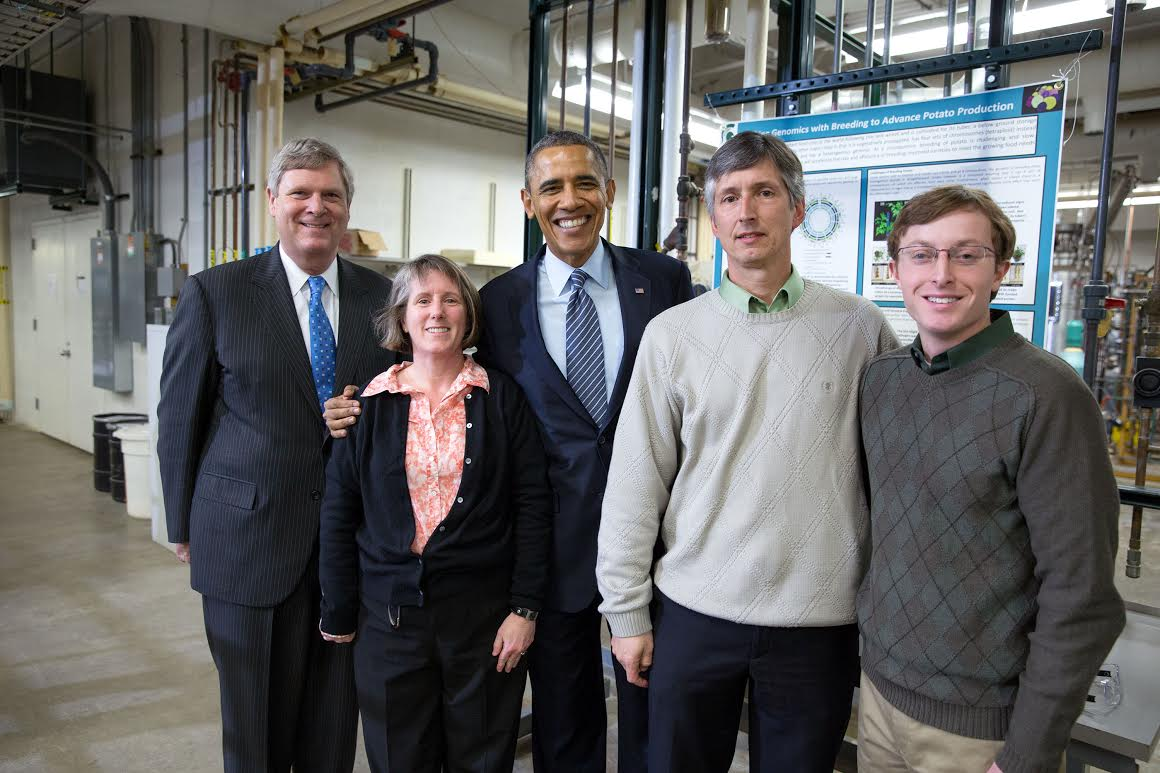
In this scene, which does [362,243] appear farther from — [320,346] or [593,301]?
[593,301]

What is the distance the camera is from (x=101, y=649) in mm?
3406

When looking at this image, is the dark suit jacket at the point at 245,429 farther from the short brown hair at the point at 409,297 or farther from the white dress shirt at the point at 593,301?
the white dress shirt at the point at 593,301

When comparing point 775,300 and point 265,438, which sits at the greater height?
point 775,300

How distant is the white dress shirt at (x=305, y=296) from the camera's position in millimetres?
1838

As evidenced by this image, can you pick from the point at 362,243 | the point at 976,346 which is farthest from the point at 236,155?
the point at 976,346

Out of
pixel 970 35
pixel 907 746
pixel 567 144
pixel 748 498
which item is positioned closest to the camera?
pixel 907 746

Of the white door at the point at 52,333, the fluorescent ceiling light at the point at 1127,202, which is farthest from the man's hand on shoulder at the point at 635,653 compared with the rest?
the fluorescent ceiling light at the point at 1127,202

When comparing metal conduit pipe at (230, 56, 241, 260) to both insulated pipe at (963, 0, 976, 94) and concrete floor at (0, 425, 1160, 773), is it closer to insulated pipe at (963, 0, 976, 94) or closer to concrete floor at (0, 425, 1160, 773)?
concrete floor at (0, 425, 1160, 773)

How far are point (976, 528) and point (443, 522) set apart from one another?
3.27 ft

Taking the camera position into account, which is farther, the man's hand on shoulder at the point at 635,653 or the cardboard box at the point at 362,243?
the cardboard box at the point at 362,243

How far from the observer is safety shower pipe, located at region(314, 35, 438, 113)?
5.40m

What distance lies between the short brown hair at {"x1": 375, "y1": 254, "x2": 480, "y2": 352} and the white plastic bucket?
4237mm

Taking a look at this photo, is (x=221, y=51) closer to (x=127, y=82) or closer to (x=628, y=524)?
(x=127, y=82)

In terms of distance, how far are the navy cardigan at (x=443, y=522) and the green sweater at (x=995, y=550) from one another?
0.71 m
